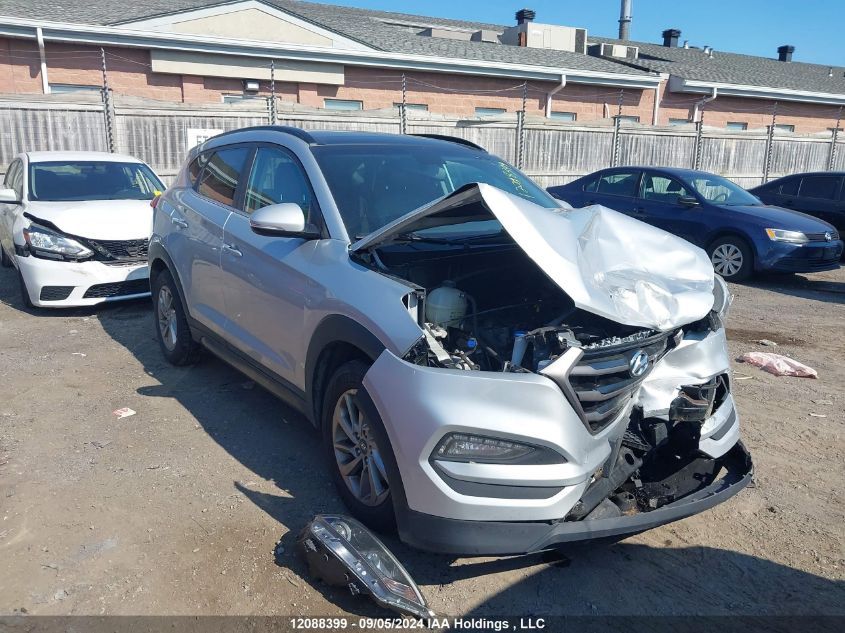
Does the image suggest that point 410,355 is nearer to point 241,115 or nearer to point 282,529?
point 282,529

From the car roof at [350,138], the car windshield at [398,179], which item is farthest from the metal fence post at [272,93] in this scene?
the car windshield at [398,179]

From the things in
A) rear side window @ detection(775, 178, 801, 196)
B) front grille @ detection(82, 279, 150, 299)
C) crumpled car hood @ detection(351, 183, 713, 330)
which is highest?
crumpled car hood @ detection(351, 183, 713, 330)

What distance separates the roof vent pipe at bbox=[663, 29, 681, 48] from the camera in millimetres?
32688

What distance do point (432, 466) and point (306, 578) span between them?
83 centimetres

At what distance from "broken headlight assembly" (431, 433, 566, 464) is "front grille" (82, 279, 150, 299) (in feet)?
18.6

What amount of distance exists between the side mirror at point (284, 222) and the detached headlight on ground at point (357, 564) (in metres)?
1.49

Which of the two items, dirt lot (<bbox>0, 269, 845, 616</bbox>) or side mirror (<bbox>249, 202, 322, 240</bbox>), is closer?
dirt lot (<bbox>0, 269, 845, 616</bbox>)

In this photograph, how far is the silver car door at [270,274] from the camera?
12.5 feet

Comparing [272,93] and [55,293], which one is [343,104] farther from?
[55,293]

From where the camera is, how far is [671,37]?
108ft

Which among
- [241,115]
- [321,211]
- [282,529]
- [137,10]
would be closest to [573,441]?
[282,529]

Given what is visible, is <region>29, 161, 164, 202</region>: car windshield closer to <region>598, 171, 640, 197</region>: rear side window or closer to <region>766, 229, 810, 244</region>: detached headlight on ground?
<region>598, 171, 640, 197</region>: rear side window

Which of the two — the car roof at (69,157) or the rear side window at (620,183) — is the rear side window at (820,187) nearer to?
the rear side window at (620,183)

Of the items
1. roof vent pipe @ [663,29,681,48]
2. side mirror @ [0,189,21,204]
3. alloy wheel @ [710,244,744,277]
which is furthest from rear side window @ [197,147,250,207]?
roof vent pipe @ [663,29,681,48]
